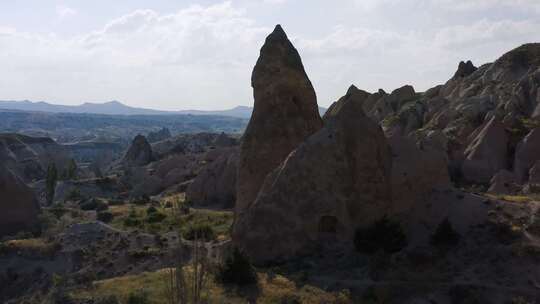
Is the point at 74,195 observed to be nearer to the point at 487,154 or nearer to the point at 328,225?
the point at 487,154

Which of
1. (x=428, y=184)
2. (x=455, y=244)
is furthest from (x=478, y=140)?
(x=455, y=244)

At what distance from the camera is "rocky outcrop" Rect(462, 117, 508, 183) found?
2071 inches

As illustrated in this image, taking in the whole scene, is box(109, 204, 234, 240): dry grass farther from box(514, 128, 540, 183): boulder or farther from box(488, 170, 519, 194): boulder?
box(514, 128, 540, 183): boulder

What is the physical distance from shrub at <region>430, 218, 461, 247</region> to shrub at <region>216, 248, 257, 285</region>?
8.83 m

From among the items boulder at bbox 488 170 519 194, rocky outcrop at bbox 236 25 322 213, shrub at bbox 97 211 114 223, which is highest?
rocky outcrop at bbox 236 25 322 213

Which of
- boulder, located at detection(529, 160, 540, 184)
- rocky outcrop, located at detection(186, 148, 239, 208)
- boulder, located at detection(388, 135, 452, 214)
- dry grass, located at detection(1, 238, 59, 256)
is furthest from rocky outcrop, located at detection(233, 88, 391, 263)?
rocky outcrop, located at detection(186, 148, 239, 208)

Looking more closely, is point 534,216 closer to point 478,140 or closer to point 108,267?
A: point 108,267

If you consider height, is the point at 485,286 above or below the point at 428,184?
below

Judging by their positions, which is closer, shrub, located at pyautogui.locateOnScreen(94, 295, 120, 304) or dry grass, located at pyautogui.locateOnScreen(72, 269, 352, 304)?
dry grass, located at pyautogui.locateOnScreen(72, 269, 352, 304)

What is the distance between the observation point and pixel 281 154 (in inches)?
1384

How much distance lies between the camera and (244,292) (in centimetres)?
2481

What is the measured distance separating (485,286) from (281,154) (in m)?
14.2

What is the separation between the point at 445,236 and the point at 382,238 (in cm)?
317

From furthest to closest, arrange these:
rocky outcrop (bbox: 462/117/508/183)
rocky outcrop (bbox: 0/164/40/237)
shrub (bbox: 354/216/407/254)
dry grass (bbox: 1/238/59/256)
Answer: rocky outcrop (bbox: 462/117/508/183) < rocky outcrop (bbox: 0/164/40/237) < dry grass (bbox: 1/238/59/256) < shrub (bbox: 354/216/407/254)
